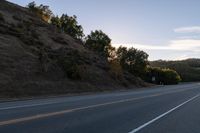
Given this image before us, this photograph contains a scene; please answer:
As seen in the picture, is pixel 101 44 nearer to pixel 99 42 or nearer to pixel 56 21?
pixel 99 42

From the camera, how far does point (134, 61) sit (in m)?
122

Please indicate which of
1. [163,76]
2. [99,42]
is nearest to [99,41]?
[99,42]

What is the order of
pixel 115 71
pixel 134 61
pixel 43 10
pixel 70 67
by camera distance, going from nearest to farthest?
1. pixel 70 67
2. pixel 115 71
3. pixel 43 10
4. pixel 134 61

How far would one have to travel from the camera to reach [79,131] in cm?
1225

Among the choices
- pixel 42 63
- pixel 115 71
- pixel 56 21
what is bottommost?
pixel 115 71

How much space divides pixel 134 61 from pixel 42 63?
7055cm

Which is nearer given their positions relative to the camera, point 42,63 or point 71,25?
point 42,63

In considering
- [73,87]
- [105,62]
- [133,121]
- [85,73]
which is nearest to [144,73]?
[105,62]

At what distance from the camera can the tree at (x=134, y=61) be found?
119819 millimetres

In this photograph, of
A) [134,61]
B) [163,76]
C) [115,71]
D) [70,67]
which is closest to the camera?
[70,67]

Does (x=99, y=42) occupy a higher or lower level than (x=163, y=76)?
higher

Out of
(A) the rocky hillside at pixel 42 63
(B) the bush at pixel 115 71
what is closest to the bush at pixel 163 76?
(A) the rocky hillside at pixel 42 63

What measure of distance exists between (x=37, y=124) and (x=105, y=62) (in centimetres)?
6280

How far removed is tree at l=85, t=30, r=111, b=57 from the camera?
11291 cm
